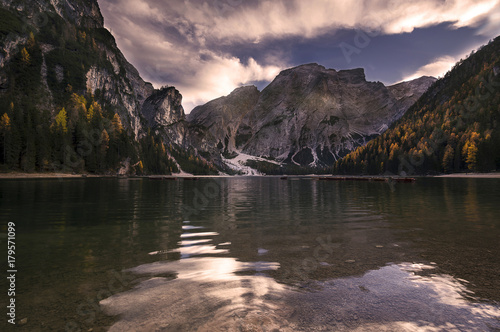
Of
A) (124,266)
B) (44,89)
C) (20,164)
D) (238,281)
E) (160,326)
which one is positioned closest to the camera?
(160,326)

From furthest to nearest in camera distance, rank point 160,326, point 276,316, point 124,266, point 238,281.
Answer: point 124,266 → point 238,281 → point 276,316 → point 160,326

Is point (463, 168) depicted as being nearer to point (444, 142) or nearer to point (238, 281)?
point (444, 142)

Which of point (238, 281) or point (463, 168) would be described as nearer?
point (238, 281)

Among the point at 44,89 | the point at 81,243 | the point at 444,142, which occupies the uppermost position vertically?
the point at 44,89

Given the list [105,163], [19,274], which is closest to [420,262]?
[19,274]

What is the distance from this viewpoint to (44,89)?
174m

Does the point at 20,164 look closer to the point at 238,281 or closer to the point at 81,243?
the point at 81,243

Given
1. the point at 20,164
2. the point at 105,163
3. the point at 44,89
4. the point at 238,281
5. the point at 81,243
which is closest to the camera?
the point at 238,281

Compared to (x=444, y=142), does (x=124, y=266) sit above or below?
below

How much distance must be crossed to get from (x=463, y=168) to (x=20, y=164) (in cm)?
23430

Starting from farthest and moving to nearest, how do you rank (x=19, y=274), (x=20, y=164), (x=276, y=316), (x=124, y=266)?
1. (x=20, y=164)
2. (x=124, y=266)
3. (x=19, y=274)
4. (x=276, y=316)

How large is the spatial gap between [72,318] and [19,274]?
483 centimetres

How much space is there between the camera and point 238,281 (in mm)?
7668

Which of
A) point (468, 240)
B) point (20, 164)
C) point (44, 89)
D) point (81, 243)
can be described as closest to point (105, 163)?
point (20, 164)
